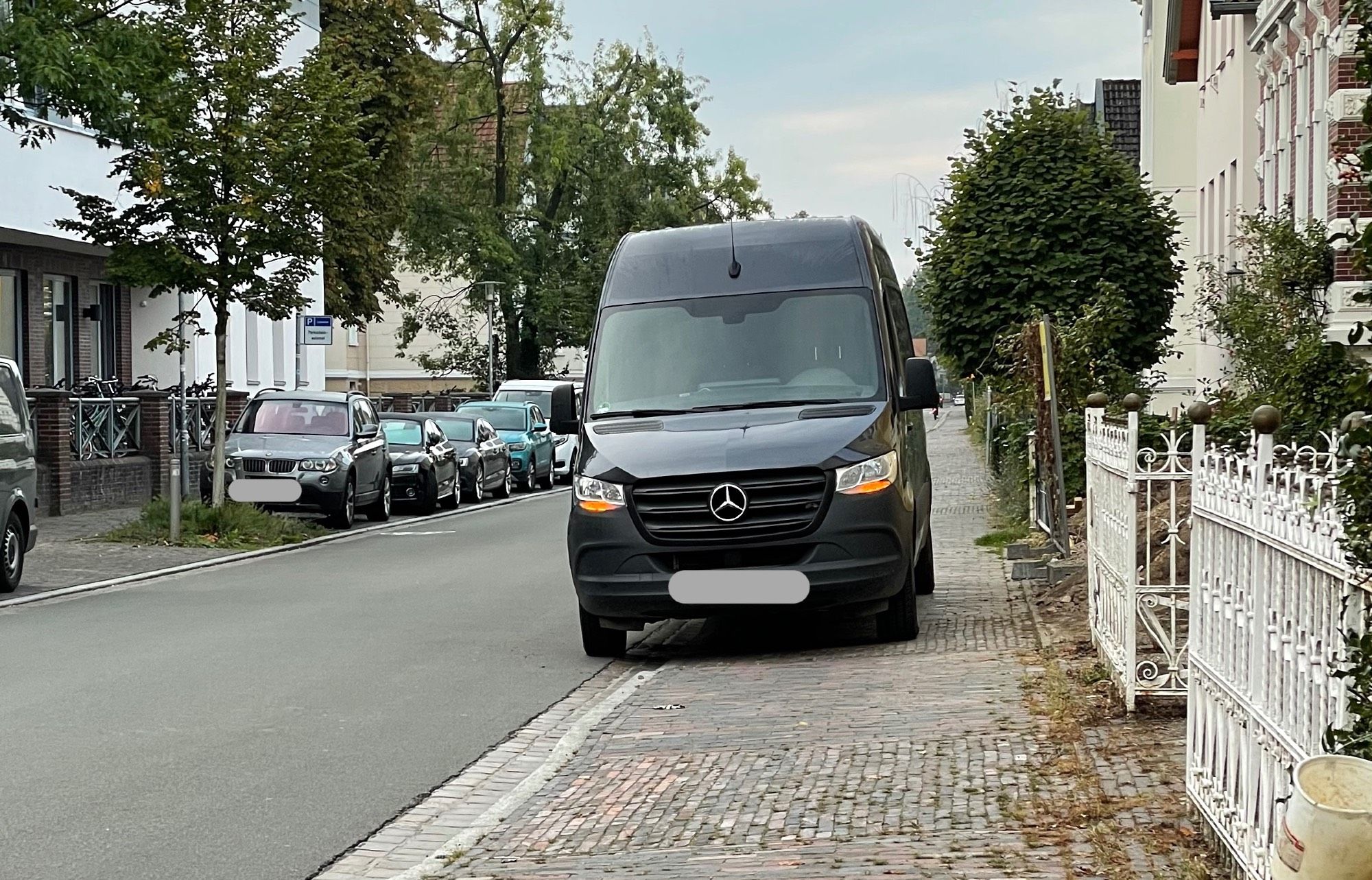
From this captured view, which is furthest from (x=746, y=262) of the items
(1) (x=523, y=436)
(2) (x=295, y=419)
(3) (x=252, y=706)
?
(1) (x=523, y=436)

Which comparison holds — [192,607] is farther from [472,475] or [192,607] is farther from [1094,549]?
[472,475]

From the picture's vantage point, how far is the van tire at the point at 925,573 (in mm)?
14359

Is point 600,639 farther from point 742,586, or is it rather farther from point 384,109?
point 384,109

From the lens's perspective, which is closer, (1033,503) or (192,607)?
(192,607)

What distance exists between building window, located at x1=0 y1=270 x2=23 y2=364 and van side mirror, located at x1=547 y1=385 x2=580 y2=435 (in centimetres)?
2105

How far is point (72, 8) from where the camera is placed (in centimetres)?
1897

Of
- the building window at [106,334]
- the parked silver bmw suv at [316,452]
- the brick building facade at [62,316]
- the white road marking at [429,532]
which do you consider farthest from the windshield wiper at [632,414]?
the building window at [106,334]

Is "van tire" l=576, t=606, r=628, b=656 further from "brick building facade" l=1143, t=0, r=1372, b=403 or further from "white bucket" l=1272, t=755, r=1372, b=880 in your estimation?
"white bucket" l=1272, t=755, r=1372, b=880

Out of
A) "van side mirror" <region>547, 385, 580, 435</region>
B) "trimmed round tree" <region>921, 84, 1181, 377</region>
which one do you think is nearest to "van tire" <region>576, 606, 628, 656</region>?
"van side mirror" <region>547, 385, 580, 435</region>

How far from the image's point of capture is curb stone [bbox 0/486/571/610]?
16.7m

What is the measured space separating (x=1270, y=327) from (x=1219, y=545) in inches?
534

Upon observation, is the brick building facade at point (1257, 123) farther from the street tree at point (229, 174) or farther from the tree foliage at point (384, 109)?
the tree foliage at point (384, 109)

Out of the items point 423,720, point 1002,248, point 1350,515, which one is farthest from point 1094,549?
point 1002,248

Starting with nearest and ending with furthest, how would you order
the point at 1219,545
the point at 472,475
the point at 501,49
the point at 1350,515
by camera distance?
1. the point at 1350,515
2. the point at 1219,545
3. the point at 472,475
4. the point at 501,49
